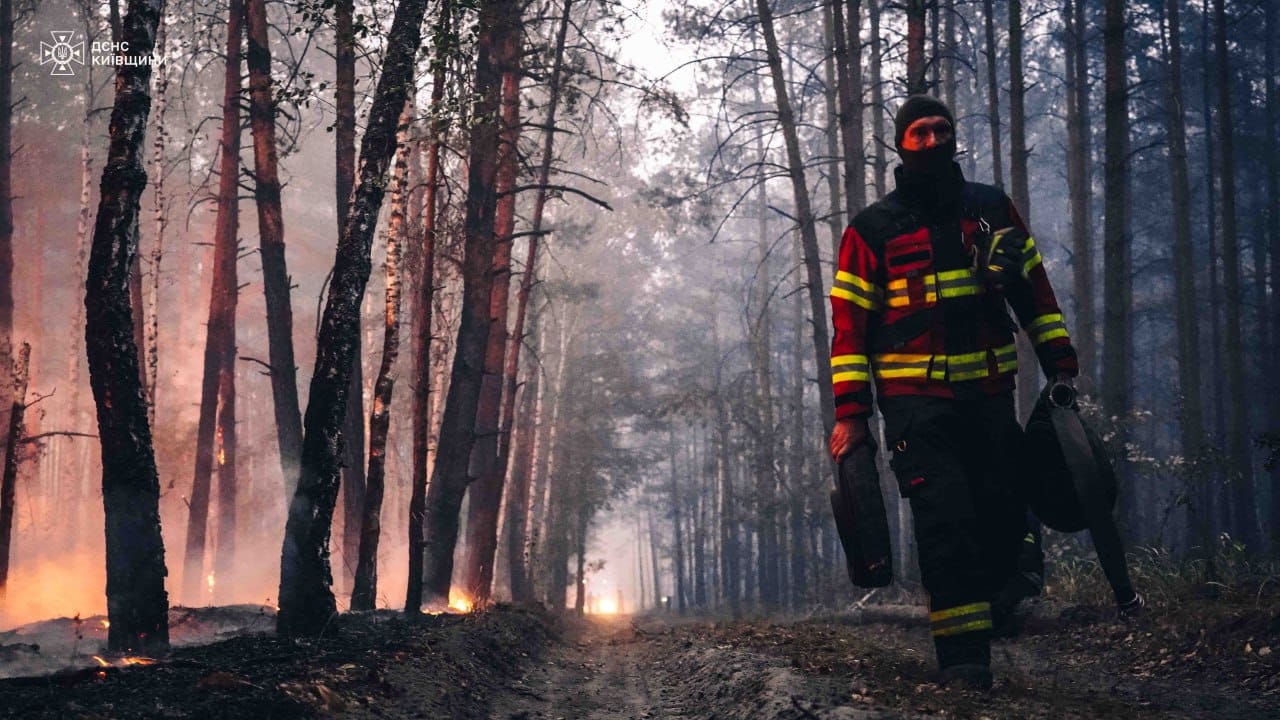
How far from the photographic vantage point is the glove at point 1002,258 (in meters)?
5.30

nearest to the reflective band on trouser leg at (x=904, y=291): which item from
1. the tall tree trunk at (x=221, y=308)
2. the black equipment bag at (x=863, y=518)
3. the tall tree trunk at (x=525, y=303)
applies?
the black equipment bag at (x=863, y=518)

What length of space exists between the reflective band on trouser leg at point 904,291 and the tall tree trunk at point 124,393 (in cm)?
579

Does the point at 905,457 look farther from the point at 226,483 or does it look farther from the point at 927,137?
the point at 226,483

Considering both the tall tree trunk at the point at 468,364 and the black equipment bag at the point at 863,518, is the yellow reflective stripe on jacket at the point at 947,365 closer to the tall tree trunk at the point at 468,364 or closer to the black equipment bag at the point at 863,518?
the black equipment bag at the point at 863,518

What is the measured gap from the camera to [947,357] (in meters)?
5.29

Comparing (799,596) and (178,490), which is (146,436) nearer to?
(799,596)

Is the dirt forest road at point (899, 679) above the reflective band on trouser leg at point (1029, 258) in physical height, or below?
below

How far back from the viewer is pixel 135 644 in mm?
7859

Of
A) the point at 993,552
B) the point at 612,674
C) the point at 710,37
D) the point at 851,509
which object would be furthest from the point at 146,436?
the point at 710,37

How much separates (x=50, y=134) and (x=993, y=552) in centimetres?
3560

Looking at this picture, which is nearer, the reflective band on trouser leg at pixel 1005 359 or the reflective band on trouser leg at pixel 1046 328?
the reflective band on trouser leg at pixel 1005 359

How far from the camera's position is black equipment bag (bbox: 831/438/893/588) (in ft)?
17.6

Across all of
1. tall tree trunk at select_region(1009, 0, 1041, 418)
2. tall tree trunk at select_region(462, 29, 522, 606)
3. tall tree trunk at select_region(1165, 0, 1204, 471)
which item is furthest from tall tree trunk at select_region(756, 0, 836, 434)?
tall tree trunk at select_region(1165, 0, 1204, 471)

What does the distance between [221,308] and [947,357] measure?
17.4 m
